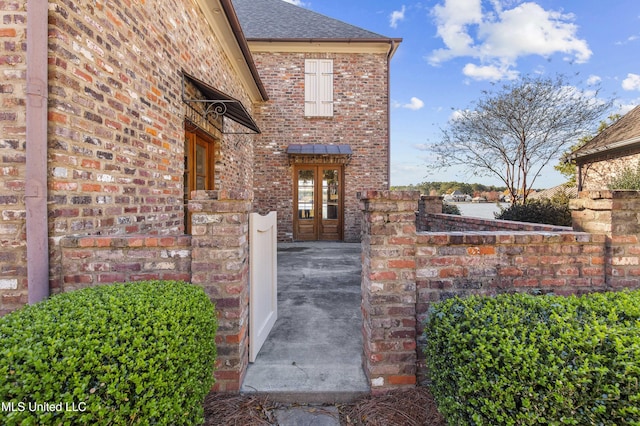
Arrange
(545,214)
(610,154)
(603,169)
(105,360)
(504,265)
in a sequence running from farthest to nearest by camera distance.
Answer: (603,169)
(610,154)
(545,214)
(504,265)
(105,360)

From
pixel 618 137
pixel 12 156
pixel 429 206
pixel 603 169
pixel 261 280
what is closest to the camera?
pixel 12 156

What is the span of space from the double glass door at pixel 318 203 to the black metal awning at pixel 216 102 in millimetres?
3396

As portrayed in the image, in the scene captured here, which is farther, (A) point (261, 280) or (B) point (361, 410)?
(A) point (261, 280)

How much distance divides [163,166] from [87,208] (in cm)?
117

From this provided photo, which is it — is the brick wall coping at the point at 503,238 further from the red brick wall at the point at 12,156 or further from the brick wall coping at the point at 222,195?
the red brick wall at the point at 12,156

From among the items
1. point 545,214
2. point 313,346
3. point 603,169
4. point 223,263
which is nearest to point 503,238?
point 313,346

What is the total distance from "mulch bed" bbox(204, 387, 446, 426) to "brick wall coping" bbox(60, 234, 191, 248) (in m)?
1.02

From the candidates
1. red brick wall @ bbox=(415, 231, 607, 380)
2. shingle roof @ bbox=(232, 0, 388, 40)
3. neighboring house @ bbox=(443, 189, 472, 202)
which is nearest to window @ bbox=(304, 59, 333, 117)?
shingle roof @ bbox=(232, 0, 388, 40)

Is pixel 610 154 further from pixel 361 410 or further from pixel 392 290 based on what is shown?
pixel 361 410

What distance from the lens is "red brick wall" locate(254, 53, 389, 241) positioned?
8.34 metres

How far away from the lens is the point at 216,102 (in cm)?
422

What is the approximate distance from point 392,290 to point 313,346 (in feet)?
3.25

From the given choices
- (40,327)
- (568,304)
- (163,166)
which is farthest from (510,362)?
(163,166)

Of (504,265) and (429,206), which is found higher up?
(429,206)
